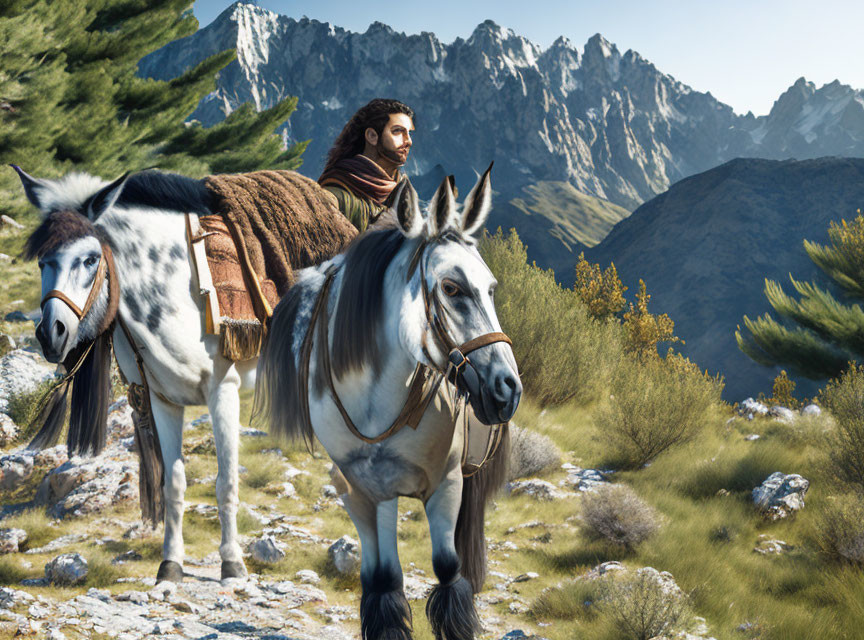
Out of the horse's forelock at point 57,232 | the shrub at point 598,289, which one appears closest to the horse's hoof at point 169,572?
the horse's forelock at point 57,232

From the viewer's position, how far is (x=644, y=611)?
313cm

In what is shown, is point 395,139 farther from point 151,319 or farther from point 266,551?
point 266,551

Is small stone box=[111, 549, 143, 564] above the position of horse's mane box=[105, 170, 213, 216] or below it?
below

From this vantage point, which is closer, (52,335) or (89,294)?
(52,335)

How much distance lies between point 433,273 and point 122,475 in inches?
174

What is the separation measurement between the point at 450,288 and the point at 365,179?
1.55 meters

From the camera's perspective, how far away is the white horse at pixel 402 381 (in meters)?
1.69

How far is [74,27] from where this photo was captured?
1101 cm

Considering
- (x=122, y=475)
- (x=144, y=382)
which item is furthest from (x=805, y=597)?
(x=122, y=475)

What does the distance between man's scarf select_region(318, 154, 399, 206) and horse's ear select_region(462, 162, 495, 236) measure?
48.9 inches

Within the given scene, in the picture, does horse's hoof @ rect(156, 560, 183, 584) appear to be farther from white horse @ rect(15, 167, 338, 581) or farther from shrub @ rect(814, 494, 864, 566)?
shrub @ rect(814, 494, 864, 566)

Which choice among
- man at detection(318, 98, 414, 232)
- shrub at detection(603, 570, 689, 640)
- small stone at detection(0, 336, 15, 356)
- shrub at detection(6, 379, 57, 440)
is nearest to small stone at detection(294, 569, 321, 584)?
shrub at detection(603, 570, 689, 640)

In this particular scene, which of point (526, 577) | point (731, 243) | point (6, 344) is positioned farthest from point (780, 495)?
point (731, 243)

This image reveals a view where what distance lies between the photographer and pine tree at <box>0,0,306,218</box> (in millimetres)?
9945
